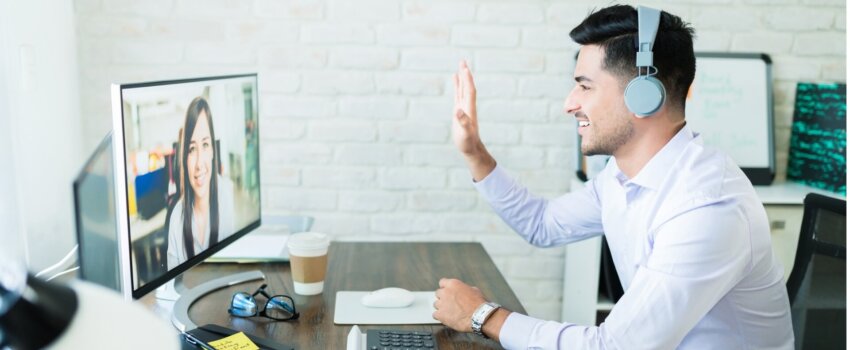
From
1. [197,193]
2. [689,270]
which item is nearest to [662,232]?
[689,270]

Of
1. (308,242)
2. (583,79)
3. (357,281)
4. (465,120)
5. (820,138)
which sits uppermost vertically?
(583,79)

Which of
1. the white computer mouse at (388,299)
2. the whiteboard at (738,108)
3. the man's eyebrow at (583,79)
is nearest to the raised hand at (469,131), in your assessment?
the man's eyebrow at (583,79)

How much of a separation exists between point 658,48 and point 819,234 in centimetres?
48

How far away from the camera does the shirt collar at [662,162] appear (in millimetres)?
1377

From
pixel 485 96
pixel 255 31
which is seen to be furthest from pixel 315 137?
pixel 485 96

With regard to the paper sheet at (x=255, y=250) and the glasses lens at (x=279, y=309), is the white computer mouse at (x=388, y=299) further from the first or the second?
the paper sheet at (x=255, y=250)

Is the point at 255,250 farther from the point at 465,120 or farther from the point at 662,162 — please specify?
the point at 662,162

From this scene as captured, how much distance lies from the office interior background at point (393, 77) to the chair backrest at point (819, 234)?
3.21 feet

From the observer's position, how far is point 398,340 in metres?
1.22

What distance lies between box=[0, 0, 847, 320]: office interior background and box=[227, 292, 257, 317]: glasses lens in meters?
1.03

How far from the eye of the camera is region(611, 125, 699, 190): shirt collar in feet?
4.52

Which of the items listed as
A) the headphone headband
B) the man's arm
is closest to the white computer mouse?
the man's arm

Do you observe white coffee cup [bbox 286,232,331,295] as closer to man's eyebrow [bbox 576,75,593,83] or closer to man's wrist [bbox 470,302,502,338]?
man's wrist [bbox 470,302,502,338]

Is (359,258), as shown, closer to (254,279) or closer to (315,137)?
(254,279)
